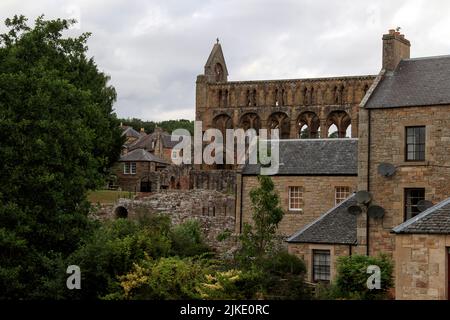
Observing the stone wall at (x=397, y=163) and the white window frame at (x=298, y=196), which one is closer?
the stone wall at (x=397, y=163)

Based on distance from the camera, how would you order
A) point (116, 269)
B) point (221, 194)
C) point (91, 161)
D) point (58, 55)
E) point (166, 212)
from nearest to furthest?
point (116, 269), point (91, 161), point (58, 55), point (166, 212), point (221, 194)

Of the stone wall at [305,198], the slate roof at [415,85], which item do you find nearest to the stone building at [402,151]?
the slate roof at [415,85]

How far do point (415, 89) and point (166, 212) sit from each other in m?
21.3

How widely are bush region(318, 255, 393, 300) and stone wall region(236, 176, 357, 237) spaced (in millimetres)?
12878

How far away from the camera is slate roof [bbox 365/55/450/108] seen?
29875 mm

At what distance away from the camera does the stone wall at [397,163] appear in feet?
95.7

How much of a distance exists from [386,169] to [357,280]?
5.92 meters

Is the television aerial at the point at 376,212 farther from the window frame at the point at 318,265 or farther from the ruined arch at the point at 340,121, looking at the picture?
the ruined arch at the point at 340,121

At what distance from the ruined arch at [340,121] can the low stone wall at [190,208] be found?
18150mm

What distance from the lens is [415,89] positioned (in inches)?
1207

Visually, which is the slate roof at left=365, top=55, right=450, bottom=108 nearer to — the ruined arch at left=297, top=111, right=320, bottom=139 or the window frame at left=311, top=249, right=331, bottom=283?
the window frame at left=311, top=249, right=331, bottom=283

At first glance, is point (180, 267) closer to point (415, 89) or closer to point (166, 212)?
point (415, 89)

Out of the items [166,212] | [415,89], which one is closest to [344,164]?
[415,89]
